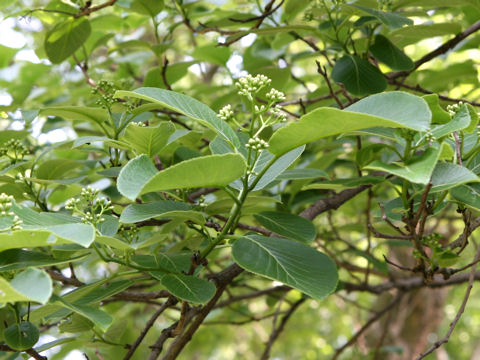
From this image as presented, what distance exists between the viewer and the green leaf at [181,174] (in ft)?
2.69

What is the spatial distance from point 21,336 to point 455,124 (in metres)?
0.92

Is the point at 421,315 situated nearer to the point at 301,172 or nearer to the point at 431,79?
the point at 431,79

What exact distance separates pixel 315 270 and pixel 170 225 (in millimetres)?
292

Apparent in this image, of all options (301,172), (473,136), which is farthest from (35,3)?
(473,136)

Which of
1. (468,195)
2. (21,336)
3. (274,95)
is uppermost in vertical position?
(274,95)

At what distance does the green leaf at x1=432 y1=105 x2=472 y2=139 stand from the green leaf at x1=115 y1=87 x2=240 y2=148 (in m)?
0.35

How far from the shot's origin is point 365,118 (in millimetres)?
824

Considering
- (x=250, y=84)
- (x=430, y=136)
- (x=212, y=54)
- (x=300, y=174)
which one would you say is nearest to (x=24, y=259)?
(x=250, y=84)

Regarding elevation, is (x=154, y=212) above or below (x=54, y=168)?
above

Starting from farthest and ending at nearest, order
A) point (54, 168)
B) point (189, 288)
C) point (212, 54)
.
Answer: point (212, 54) < point (54, 168) < point (189, 288)

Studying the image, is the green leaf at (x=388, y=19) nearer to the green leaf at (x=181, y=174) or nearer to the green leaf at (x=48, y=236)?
the green leaf at (x=181, y=174)

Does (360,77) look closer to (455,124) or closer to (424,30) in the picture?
(424,30)

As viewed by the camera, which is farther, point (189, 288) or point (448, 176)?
point (189, 288)

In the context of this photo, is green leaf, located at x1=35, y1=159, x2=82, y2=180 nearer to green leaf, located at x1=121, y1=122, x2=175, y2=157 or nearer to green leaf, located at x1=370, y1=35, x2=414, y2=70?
green leaf, located at x1=121, y1=122, x2=175, y2=157
